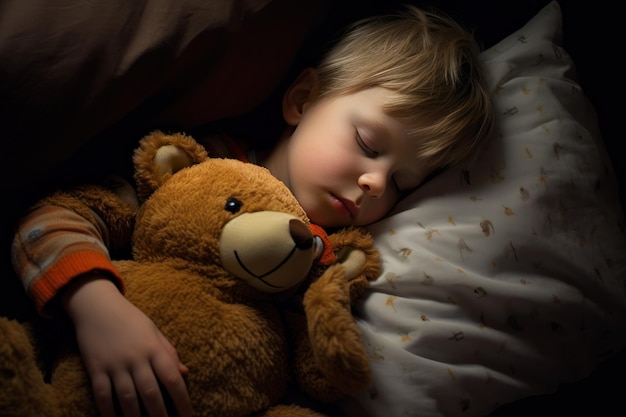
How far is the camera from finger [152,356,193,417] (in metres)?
0.60

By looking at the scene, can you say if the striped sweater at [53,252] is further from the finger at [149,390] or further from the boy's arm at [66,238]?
the finger at [149,390]

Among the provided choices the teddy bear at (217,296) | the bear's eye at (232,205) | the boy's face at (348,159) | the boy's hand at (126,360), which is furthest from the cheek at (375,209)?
the boy's hand at (126,360)

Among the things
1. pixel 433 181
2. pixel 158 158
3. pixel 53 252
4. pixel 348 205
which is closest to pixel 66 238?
pixel 53 252

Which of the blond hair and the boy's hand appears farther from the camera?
the blond hair

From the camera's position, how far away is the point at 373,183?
82 cm

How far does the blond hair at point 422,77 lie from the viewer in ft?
2.86

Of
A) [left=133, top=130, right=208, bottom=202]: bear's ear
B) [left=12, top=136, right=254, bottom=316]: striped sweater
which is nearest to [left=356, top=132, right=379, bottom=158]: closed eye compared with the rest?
[left=133, top=130, right=208, bottom=202]: bear's ear

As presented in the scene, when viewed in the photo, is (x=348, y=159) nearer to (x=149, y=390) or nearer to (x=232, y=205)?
(x=232, y=205)

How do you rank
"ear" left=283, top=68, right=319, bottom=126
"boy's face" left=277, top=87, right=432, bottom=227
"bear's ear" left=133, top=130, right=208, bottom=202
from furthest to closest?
"ear" left=283, top=68, right=319, bottom=126
"boy's face" left=277, top=87, right=432, bottom=227
"bear's ear" left=133, top=130, right=208, bottom=202

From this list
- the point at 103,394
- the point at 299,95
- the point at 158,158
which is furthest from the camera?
the point at 299,95

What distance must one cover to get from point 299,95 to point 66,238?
473 mm

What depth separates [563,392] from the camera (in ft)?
3.57

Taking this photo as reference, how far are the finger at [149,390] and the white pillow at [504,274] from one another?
0.28 metres

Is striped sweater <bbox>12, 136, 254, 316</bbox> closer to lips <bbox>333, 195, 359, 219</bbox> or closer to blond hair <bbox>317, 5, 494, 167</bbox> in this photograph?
lips <bbox>333, 195, 359, 219</bbox>
